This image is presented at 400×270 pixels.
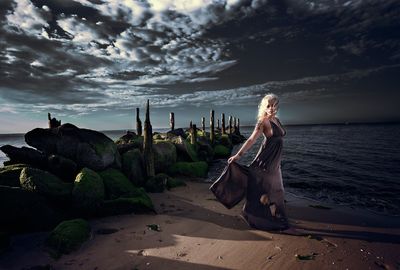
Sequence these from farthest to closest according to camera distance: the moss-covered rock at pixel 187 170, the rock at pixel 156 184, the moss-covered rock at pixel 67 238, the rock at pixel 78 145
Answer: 1. the moss-covered rock at pixel 187 170
2. the rock at pixel 156 184
3. the rock at pixel 78 145
4. the moss-covered rock at pixel 67 238

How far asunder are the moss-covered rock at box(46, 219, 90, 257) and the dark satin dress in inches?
118

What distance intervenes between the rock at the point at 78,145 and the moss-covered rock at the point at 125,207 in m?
3.36

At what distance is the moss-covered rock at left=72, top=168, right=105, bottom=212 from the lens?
6871 millimetres

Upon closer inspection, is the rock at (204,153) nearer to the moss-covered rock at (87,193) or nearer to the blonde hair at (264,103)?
the moss-covered rock at (87,193)

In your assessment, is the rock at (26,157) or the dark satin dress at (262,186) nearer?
the dark satin dress at (262,186)

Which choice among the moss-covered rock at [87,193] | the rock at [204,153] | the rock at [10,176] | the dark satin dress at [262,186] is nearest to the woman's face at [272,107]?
the dark satin dress at [262,186]

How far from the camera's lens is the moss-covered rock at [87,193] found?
6871mm

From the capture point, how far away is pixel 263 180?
5.30 m

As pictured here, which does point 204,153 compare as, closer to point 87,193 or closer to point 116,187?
point 116,187

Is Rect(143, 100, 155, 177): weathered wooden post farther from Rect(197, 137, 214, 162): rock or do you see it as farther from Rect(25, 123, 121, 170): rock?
Rect(197, 137, 214, 162): rock

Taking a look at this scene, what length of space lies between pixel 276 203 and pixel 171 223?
2.82 metres

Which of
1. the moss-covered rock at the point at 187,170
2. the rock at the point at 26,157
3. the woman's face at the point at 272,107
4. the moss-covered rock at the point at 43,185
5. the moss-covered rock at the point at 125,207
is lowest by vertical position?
the moss-covered rock at the point at 187,170

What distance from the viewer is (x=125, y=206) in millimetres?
7207

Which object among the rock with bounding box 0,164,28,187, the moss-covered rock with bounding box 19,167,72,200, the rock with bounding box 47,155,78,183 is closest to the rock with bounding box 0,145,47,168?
the rock with bounding box 47,155,78,183
